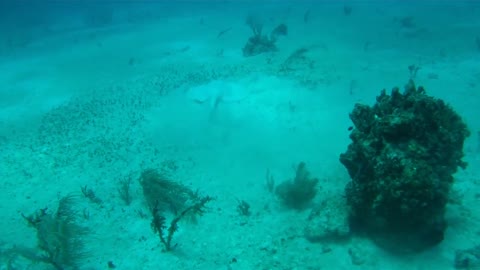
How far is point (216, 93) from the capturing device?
13180 millimetres

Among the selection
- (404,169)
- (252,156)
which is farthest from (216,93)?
(404,169)

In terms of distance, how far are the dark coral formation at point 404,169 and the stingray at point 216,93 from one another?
691cm

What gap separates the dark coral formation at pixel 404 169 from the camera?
520 cm

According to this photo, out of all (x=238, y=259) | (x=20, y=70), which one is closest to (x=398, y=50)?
(x=238, y=259)

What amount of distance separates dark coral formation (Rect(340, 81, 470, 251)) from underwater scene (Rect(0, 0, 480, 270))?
31 mm

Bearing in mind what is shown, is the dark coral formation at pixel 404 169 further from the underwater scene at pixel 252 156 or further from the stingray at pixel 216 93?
the stingray at pixel 216 93

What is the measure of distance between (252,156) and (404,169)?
505cm

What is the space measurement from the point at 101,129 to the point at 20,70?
1336 centimetres

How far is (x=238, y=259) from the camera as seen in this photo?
20.8 ft

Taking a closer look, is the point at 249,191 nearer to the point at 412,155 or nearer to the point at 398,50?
the point at 412,155

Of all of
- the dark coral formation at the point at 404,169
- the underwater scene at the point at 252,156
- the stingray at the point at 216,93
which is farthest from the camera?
the stingray at the point at 216,93

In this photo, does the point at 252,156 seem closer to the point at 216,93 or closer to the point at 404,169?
the point at 216,93

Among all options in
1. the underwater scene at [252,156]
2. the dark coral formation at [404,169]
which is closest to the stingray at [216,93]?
the underwater scene at [252,156]

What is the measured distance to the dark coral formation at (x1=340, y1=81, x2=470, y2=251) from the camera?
17.1 ft
